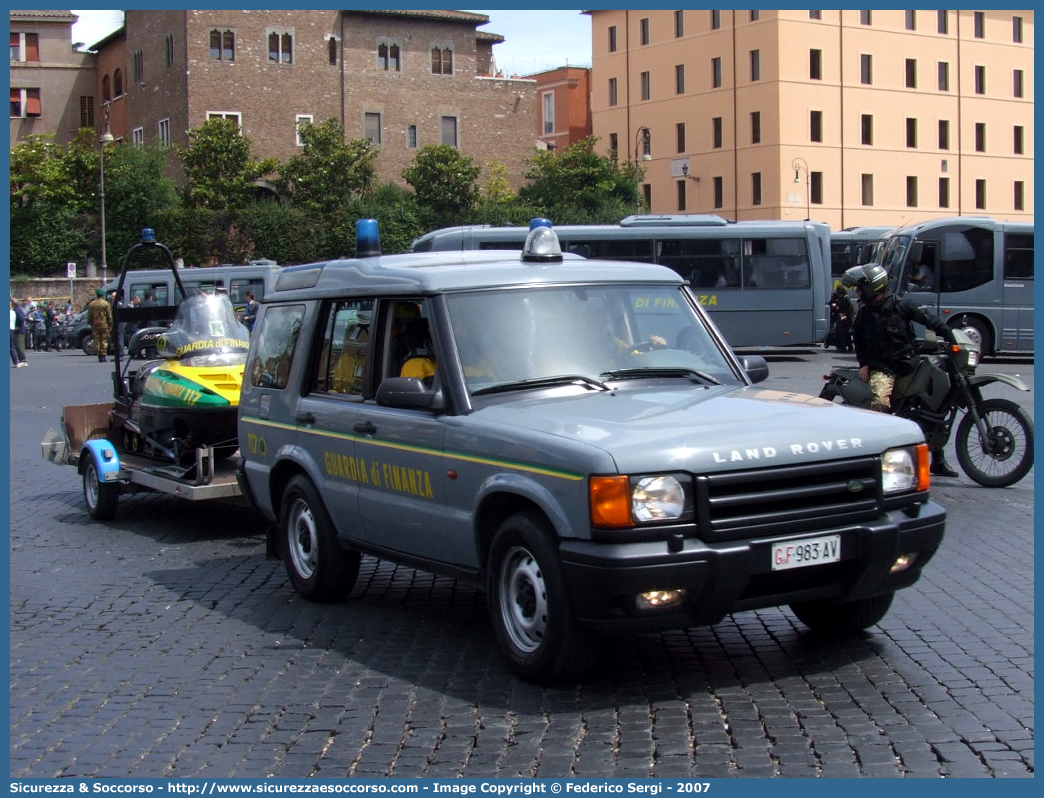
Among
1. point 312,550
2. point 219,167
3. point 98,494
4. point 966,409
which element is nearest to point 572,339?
point 312,550

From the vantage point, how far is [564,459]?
5.71 meters

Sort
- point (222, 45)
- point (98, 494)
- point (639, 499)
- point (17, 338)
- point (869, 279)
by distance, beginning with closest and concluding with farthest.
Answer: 1. point (639, 499)
2. point (98, 494)
3. point (869, 279)
4. point (17, 338)
5. point (222, 45)

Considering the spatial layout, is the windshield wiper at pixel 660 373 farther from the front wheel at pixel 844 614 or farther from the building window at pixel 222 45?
the building window at pixel 222 45

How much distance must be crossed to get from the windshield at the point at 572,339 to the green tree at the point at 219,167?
60273 mm

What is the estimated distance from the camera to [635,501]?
556 centimetres

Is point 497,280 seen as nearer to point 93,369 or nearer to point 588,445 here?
point 588,445

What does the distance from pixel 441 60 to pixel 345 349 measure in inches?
→ 2921

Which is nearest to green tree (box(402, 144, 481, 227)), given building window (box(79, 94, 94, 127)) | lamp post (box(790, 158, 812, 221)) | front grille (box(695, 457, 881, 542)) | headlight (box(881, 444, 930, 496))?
lamp post (box(790, 158, 812, 221))

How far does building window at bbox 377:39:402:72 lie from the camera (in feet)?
255

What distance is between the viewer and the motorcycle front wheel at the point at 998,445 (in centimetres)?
1183

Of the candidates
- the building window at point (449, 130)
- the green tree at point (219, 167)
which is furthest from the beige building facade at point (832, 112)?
the green tree at point (219, 167)

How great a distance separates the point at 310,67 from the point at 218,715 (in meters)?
73.1

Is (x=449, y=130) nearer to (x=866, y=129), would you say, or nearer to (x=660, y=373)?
(x=866, y=129)

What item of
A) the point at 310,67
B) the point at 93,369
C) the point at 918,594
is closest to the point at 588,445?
the point at 918,594
